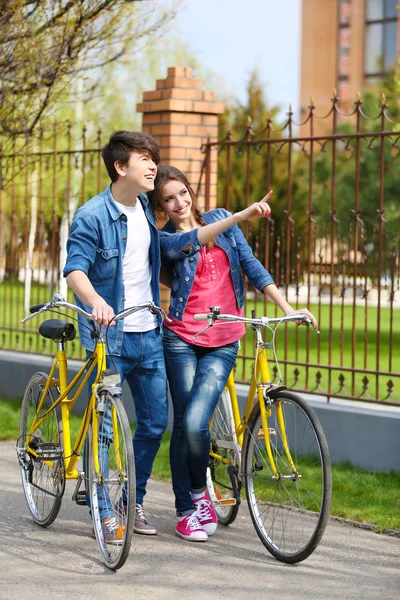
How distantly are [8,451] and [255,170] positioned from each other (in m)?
22.5

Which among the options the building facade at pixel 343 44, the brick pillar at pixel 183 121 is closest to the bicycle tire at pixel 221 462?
the brick pillar at pixel 183 121

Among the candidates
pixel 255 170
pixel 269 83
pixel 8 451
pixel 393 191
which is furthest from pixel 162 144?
pixel 269 83

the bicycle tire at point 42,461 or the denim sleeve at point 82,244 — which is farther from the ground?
the denim sleeve at point 82,244

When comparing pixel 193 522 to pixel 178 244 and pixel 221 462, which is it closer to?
pixel 221 462

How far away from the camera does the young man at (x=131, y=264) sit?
4898 millimetres

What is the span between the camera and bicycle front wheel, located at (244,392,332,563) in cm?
460

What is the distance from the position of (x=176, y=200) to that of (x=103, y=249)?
17.6 inches

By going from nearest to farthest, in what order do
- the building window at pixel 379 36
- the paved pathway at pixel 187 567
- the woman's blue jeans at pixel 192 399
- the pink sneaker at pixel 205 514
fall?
the paved pathway at pixel 187 567 < the woman's blue jeans at pixel 192 399 < the pink sneaker at pixel 205 514 < the building window at pixel 379 36

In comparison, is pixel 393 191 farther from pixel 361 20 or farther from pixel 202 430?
pixel 361 20

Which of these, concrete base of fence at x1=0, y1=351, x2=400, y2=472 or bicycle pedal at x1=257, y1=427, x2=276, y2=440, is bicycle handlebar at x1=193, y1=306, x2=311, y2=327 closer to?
bicycle pedal at x1=257, y1=427, x2=276, y2=440

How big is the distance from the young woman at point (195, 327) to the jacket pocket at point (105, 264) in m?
0.30

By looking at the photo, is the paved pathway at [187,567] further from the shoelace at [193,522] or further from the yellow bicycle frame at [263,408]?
the yellow bicycle frame at [263,408]

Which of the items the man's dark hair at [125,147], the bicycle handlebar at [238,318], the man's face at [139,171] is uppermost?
the man's dark hair at [125,147]

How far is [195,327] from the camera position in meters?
5.11
